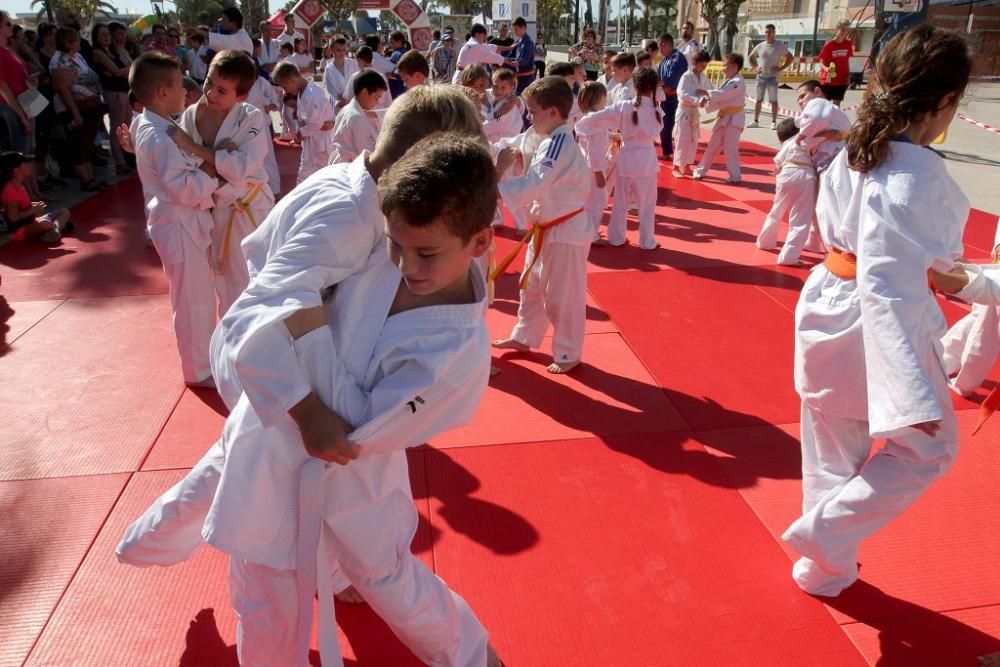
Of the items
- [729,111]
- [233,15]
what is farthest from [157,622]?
[729,111]

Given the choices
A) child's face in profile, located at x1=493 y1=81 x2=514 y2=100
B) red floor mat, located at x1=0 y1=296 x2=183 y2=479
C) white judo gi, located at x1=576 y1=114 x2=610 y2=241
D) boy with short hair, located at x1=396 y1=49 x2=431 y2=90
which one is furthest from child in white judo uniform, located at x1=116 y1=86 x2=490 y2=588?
child's face in profile, located at x1=493 y1=81 x2=514 y2=100

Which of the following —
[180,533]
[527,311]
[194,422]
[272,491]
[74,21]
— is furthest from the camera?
[74,21]

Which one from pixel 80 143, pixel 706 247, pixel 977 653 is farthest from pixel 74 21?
pixel 977 653

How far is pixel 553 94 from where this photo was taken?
4051mm

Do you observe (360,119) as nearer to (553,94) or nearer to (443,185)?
(553,94)

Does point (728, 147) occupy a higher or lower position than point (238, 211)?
lower

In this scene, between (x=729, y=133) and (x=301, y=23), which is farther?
(x=301, y=23)

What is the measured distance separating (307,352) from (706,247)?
6.20 m

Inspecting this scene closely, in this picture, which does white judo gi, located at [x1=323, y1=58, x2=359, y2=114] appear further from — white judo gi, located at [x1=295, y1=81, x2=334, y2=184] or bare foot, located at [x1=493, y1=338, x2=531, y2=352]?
bare foot, located at [x1=493, y1=338, x2=531, y2=352]

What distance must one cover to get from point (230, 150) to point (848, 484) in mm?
3286

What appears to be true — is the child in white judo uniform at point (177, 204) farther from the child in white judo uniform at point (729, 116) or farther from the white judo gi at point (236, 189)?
the child in white judo uniform at point (729, 116)

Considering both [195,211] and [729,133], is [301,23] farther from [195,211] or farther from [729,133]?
[195,211]

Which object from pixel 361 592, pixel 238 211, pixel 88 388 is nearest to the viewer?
pixel 361 592

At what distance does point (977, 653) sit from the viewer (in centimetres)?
236
